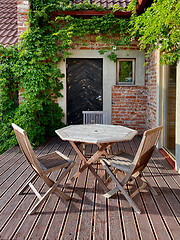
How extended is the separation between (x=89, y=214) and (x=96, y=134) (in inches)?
48.2

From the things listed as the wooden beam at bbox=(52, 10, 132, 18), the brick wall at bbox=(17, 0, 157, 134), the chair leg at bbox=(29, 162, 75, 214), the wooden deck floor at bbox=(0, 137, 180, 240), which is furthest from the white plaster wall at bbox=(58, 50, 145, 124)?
the chair leg at bbox=(29, 162, 75, 214)

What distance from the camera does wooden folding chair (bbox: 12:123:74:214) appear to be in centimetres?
279

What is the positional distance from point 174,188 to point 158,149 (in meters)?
2.15

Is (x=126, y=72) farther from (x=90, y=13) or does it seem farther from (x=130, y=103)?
(x=90, y=13)

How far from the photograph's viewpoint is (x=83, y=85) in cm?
708

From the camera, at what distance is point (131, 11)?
6258 millimetres

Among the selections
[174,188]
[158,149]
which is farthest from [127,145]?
[174,188]

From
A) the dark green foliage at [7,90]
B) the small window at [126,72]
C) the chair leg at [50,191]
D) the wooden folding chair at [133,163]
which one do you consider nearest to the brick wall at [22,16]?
the dark green foliage at [7,90]

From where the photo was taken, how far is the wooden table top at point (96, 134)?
10.8 feet

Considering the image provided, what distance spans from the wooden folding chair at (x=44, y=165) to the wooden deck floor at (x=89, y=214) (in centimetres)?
12

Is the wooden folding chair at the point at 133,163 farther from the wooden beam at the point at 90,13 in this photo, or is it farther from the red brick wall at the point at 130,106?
the wooden beam at the point at 90,13

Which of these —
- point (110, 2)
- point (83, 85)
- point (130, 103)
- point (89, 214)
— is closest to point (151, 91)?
point (130, 103)

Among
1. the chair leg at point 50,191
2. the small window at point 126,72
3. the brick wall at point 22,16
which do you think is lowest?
the chair leg at point 50,191

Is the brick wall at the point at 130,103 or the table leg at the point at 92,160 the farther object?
the brick wall at the point at 130,103
